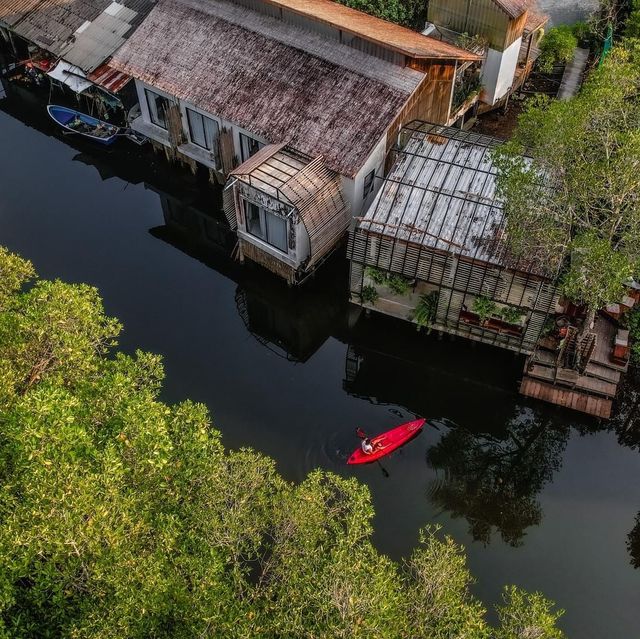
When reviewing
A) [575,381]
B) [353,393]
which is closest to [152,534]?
[353,393]

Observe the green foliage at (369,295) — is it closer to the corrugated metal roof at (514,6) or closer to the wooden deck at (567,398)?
the wooden deck at (567,398)

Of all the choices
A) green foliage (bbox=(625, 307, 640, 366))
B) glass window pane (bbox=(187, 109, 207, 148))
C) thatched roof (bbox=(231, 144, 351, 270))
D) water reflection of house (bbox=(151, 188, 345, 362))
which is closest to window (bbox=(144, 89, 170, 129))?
glass window pane (bbox=(187, 109, 207, 148))

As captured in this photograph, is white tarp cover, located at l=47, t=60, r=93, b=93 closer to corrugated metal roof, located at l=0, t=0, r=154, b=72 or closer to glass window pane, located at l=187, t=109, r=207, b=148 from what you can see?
corrugated metal roof, located at l=0, t=0, r=154, b=72

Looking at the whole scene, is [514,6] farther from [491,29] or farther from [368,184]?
[368,184]

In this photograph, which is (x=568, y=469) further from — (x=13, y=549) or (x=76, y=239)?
(x=76, y=239)

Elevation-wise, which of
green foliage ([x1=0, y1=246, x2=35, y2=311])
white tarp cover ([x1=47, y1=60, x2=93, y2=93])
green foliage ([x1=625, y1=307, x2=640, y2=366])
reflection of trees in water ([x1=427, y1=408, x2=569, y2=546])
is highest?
green foliage ([x1=0, y1=246, x2=35, y2=311])

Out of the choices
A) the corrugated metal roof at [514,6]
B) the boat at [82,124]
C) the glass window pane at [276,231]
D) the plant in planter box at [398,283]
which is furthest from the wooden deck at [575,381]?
the boat at [82,124]
